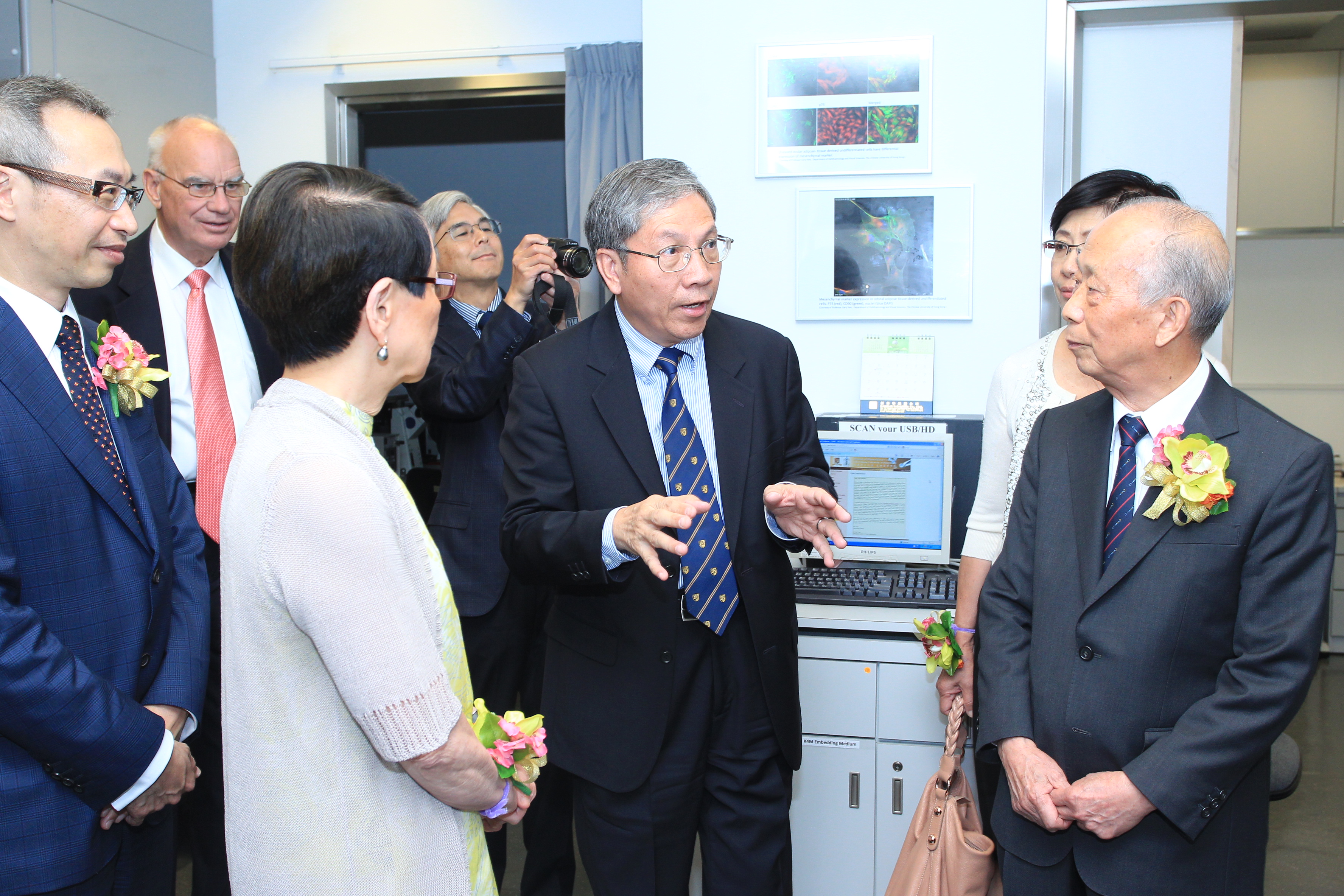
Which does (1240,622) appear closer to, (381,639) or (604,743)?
(604,743)

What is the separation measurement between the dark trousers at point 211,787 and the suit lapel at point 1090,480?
1624 mm

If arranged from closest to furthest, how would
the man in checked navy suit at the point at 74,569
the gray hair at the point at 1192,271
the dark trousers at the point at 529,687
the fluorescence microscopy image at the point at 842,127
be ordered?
1. the man in checked navy suit at the point at 74,569
2. the gray hair at the point at 1192,271
3. the dark trousers at the point at 529,687
4. the fluorescence microscopy image at the point at 842,127

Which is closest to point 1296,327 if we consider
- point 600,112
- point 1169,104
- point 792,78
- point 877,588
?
point 1169,104

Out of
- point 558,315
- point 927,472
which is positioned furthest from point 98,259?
point 927,472

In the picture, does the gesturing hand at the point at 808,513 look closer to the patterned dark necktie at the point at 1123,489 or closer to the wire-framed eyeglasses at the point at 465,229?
the patterned dark necktie at the point at 1123,489

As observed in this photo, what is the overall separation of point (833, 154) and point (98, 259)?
199 cm

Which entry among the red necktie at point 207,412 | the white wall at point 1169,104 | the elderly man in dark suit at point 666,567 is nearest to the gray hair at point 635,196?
the elderly man in dark suit at point 666,567

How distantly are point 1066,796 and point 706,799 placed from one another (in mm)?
659

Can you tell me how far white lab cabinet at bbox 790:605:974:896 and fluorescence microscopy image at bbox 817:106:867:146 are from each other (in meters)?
1.37

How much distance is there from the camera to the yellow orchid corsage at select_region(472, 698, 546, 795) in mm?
1282

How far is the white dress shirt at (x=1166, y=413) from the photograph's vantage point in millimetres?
1498

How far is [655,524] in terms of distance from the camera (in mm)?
1435

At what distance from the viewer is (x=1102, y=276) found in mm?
1495

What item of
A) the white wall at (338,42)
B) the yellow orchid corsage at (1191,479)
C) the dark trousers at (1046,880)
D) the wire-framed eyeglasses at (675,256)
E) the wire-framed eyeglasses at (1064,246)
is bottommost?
the dark trousers at (1046,880)
